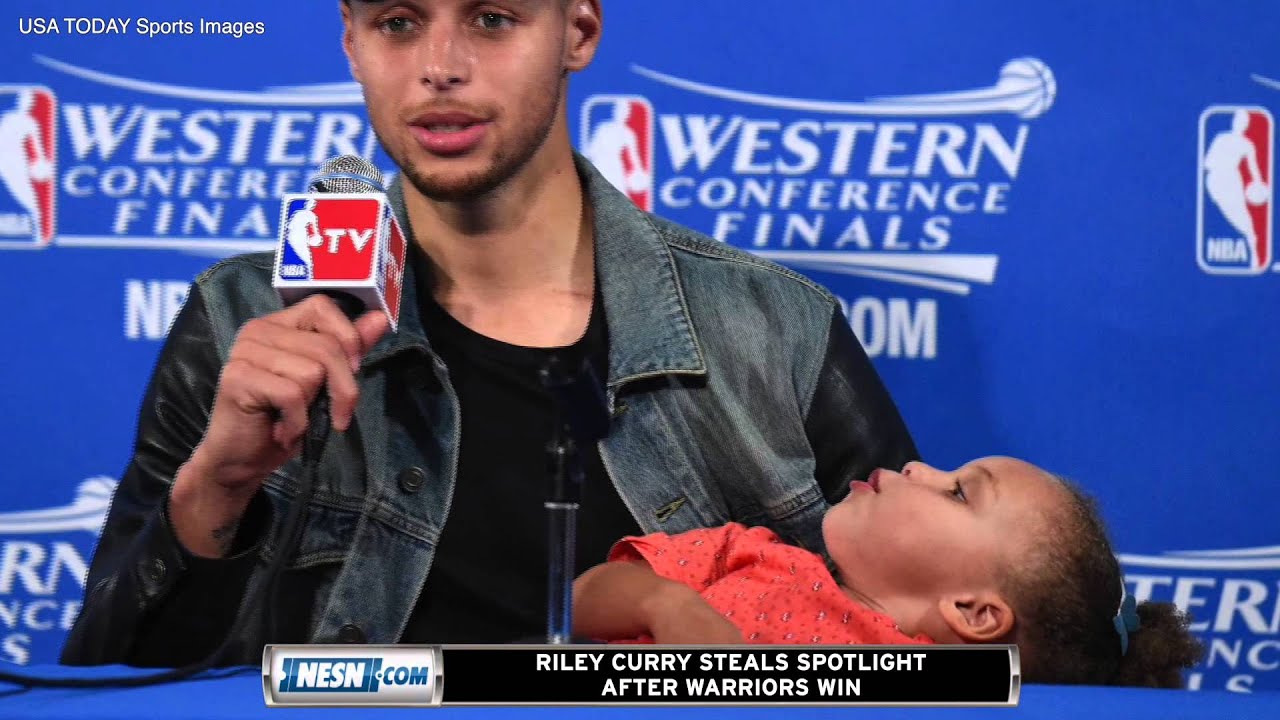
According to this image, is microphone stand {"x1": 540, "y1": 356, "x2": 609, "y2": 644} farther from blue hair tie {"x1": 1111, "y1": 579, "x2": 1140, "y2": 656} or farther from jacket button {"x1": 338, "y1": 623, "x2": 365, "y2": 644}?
blue hair tie {"x1": 1111, "y1": 579, "x2": 1140, "y2": 656}

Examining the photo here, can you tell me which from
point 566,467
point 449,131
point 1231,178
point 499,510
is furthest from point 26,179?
point 1231,178

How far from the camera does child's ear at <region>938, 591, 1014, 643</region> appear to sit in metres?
1.96

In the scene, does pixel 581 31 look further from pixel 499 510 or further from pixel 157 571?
pixel 157 571

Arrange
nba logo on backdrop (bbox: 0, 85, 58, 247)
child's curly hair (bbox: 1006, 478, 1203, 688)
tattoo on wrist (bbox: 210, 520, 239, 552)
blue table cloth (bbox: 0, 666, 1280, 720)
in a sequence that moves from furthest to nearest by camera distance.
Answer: nba logo on backdrop (bbox: 0, 85, 58, 247), child's curly hair (bbox: 1006, 478, 1203, 688), tattoo on wrist (bbox: 210, 520, 239, 552), blue table cloth (bbox: 0, 666, 1280, 720)

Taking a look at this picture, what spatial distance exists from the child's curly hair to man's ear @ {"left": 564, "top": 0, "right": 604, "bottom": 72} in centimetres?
108

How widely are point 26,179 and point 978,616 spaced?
1910 millimetres

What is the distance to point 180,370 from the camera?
2.17m

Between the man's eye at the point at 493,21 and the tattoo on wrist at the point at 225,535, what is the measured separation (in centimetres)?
87

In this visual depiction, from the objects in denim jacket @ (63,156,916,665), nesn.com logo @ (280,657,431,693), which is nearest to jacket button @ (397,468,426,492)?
denim jacket @ (63,156,916,665)

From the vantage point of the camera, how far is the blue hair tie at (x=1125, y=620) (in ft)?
6.32

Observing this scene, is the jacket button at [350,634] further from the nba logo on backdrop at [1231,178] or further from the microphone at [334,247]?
the nba logo on backdrop at [1231,178]

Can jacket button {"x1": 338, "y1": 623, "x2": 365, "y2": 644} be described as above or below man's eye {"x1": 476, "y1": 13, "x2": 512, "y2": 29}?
below

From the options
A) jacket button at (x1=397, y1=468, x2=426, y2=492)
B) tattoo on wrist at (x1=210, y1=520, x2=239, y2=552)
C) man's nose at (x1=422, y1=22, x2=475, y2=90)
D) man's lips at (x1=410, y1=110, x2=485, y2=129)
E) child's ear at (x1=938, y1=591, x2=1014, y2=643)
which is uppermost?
man's nose at (x1=422, y1=22, x2=475, y2=90)

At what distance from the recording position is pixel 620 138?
2646 millimetres
